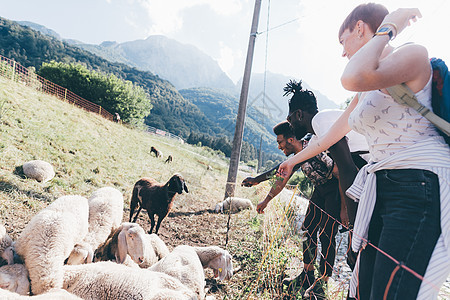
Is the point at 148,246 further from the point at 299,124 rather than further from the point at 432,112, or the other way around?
the point at 432,112

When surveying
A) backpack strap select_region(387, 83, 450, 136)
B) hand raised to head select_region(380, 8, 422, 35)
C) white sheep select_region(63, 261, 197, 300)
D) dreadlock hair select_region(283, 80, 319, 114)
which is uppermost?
hand raised to head select_region(380, 8, 422, 35)

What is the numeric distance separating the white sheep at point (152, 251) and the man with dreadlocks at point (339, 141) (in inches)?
103

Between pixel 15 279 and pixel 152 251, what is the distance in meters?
1.70

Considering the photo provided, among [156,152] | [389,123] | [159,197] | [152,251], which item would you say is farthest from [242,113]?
[156,152]

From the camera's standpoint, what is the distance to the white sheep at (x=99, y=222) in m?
2.86

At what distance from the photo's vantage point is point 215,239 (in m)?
5.24

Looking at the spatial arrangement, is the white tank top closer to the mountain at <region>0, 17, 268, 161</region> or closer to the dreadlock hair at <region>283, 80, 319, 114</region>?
the dreadlock hair at <region>283, 80, 319, 114</region>

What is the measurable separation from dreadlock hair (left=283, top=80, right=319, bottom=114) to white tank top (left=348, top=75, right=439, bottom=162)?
1.23 meters

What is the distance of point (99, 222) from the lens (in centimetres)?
361

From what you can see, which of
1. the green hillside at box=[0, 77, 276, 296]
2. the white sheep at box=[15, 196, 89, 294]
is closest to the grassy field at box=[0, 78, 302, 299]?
the green hillside at box=[0, 77, 276, 296]

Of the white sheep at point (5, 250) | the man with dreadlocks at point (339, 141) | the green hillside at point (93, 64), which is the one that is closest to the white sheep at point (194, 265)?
the white sheep at point (5, 250)

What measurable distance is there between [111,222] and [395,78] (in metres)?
3.98

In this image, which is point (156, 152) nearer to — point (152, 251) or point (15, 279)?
point (152, 251)

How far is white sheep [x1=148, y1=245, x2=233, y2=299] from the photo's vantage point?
113 inches
